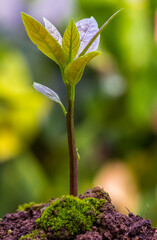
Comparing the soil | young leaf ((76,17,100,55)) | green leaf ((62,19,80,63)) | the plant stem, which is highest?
young leaf ((76,17,100,55))

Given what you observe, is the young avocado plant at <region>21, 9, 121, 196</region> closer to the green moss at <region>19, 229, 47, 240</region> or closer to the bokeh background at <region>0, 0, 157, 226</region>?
the green moss at <region>19, 229, 47, 240</region>

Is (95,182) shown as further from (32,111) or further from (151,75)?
(151,75)

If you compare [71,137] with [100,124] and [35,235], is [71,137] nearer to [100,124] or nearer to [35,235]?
[35,235]

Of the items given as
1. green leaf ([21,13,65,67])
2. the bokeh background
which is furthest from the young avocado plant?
the bokeh background

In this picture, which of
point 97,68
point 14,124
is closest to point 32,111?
point 14,124

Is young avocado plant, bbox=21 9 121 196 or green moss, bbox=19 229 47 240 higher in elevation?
young avocado plant, bbox=21 9 121 196

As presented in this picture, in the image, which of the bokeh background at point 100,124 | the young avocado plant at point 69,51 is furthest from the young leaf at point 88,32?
the bokeh background at point 100,124

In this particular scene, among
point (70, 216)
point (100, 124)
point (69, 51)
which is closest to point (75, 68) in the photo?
point (69, 51)
